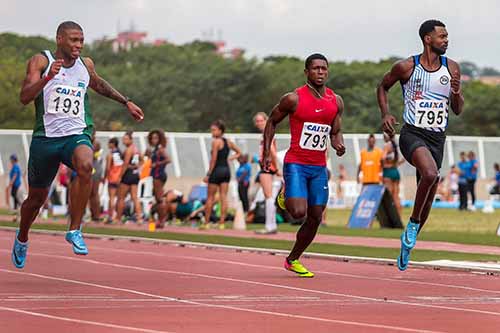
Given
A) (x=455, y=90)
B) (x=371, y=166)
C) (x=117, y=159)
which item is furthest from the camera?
(x=117, y=159)

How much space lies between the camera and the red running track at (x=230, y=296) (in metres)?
10.0

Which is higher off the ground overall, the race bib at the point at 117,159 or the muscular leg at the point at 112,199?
the race bib at the point at 117,159

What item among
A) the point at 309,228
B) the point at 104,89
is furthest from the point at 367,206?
the point at 104,89

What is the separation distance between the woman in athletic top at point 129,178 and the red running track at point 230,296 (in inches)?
479

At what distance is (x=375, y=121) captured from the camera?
353ft

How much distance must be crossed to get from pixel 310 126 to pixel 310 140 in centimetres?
15

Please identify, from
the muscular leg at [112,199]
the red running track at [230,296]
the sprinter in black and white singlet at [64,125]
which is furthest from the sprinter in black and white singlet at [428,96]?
the muscular leg at [112,199]

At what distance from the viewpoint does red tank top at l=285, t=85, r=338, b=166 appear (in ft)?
48.2

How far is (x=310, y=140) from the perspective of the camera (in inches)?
581

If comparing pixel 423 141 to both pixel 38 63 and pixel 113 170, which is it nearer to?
pixel 38 63

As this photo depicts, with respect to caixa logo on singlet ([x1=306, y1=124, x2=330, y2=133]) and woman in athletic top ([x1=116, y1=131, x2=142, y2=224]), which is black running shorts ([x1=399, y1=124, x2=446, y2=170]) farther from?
woman in athletic top ([x1=116, y1=131, x2=142, y2=224])

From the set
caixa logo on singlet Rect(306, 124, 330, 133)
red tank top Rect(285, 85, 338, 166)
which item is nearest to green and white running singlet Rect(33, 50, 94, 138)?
red tank top Rect(285, 85, 338, 166)

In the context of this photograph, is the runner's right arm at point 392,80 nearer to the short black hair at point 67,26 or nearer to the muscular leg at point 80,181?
the muscular leg at point 80,181

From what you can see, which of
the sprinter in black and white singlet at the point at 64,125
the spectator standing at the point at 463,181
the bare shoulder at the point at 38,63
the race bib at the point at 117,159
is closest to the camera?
the bare shoulder at the point at 38,63
